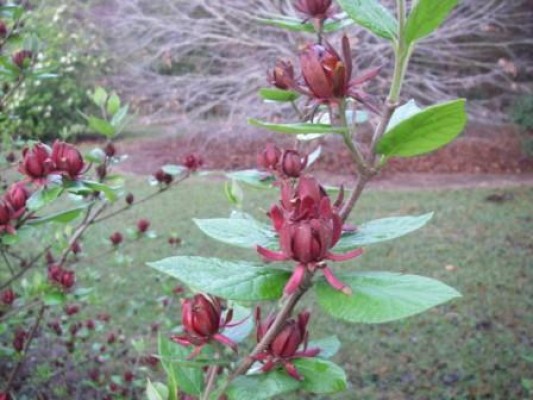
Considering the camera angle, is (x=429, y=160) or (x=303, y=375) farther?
(x=429, y=160)

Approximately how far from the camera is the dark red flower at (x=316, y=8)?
892mm

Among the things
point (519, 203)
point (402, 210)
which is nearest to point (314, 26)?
point (402, 210)

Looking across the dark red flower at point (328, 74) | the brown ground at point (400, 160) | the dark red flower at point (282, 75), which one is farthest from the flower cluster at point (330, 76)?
the brown ground at point (400, 160)

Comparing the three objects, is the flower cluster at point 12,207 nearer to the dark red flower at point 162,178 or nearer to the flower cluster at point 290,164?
the flower cluster at point 290,164

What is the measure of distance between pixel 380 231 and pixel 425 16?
0.21 metres

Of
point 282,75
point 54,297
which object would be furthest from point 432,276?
point 282,75

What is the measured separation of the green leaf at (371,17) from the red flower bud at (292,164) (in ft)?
0.87

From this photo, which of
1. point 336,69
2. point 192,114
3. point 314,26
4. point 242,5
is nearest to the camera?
point 336,69

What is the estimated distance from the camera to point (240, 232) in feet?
2.22

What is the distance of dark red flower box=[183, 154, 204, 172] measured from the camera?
6.29 feet

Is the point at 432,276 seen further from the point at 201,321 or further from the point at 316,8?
the point at 201,321

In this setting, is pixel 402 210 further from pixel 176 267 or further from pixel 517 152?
pixel 176 267

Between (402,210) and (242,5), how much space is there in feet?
14.2

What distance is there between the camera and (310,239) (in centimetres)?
55
